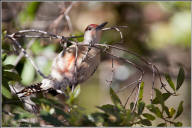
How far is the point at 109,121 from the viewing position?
4.90 ft

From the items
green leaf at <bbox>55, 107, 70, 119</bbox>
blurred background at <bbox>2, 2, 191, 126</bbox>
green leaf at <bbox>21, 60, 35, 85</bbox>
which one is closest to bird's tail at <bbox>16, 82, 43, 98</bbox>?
green leaf at <bbox>55, 107, 70, 119</bbox>

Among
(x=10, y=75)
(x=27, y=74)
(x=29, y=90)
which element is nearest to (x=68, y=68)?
(x=29, y=90)

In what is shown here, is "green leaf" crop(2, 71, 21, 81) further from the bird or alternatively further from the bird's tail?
the bird

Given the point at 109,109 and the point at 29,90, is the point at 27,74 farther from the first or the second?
the point at 109,109

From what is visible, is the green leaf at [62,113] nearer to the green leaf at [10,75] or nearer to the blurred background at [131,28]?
the green leaf at [10,75]

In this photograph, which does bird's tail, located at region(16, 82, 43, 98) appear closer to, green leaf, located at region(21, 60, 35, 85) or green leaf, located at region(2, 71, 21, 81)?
green leaf, located at region(2, 71, 21, 81)

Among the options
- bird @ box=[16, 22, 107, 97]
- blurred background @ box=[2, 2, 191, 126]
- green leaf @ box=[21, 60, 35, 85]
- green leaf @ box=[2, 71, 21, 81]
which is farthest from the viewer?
blurred background @ box=[2, 2, 191, 126]

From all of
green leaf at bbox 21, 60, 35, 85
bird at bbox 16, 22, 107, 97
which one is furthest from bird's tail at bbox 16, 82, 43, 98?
green leaf at bbox 21, 60, 35, 85

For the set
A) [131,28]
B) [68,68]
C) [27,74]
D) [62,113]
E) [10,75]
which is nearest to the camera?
[62,113]

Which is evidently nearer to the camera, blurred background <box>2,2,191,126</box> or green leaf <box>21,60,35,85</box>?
green leaf <box>21,60,35,85</box>

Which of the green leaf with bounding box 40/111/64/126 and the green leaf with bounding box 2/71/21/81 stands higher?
the green leaf with bounding box 2/71/21/81

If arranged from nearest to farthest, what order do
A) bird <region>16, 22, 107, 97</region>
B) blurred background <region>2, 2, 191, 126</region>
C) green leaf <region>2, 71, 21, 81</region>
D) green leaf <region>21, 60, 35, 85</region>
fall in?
1. green leaf <region>2, 71, 21, 81</region>
2. bird <region>16, 22, 107, 97</region>
3. green leaf <region>21, 60, 35, 85</region>
4. blurred background <region>2, 2, 191, 126</region>

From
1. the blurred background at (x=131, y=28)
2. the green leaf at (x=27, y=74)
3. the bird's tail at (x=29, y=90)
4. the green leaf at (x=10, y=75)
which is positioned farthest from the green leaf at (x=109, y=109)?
the blurred background at (x=131, y=28)

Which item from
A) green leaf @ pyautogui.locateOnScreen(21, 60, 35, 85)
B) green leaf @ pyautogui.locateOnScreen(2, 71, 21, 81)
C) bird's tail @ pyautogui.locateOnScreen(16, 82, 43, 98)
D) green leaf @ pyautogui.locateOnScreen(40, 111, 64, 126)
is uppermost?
green leaf @ pyautogui.locateOnScreen(2, 71, 21, 81)
